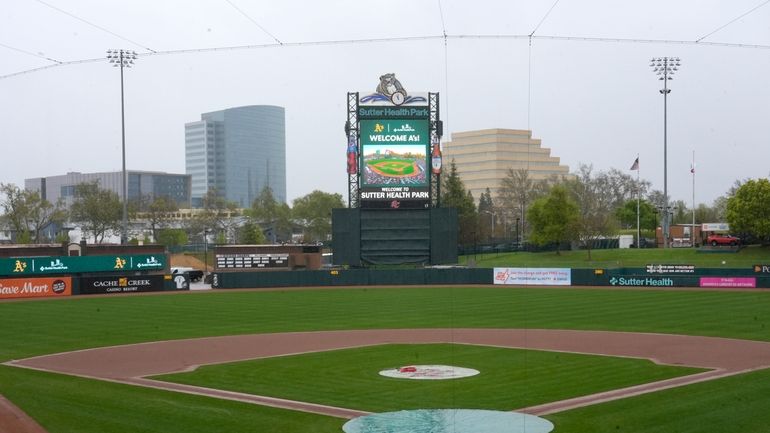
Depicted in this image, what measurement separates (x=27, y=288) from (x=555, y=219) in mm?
50007

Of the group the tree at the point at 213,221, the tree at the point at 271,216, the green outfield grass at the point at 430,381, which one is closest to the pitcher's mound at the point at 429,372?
the green outfield grass at the point at 430,381

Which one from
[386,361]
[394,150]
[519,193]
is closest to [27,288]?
[394,150]

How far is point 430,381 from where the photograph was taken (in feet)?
61.2

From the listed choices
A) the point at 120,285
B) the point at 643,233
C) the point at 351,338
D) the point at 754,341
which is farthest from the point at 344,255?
the point at 643,233

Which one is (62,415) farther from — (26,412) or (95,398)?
(95,398)

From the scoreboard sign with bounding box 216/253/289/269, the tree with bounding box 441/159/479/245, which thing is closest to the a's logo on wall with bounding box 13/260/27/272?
the scoreboard sign with bounding box 216/253/289/269

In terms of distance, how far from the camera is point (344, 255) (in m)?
58.4

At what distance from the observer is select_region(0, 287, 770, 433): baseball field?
588 inches

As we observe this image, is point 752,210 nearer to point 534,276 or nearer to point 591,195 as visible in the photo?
point 534,276

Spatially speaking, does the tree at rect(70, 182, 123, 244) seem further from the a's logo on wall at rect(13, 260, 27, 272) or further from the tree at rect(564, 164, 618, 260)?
the tree at rect(564, 164, 618, 260)

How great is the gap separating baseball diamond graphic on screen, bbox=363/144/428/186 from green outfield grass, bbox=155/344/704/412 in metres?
33.2

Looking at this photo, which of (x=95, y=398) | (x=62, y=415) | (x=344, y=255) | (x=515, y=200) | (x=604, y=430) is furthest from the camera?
(x=515, y=200)

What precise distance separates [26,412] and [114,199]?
103 m

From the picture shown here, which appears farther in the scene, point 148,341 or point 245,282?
point 245,282
